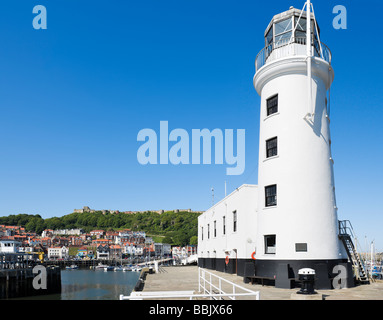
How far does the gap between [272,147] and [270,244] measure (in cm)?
587

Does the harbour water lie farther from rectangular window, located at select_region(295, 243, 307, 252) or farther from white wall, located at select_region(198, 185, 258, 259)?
rectangular window, located at select_region(295, 243, 307, 252)

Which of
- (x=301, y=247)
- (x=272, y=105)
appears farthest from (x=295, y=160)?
(x=301, y=247)

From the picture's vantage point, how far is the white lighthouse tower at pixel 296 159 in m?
19.3

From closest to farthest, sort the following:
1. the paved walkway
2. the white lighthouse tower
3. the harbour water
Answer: the paved walkway → the white lighthouse tower → the harbour water

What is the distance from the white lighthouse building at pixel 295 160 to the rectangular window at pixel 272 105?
63 millimetres

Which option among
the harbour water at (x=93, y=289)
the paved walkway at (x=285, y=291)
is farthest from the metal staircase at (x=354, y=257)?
the harbour water at (x=93, y=289)

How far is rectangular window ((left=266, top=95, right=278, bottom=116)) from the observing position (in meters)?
21.8

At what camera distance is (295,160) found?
2012cm

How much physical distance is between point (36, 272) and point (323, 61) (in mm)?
61836

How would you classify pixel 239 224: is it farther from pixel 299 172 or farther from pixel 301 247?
pixel 299 172

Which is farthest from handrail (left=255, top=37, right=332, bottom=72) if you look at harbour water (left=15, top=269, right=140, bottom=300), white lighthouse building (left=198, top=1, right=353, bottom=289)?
harbour water (left=15, top=269, right=140, bottom=300)

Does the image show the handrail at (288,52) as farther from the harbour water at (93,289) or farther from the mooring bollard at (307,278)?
the harbour water at (93,289)

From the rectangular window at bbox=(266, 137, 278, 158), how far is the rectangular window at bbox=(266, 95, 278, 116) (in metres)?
1.83
